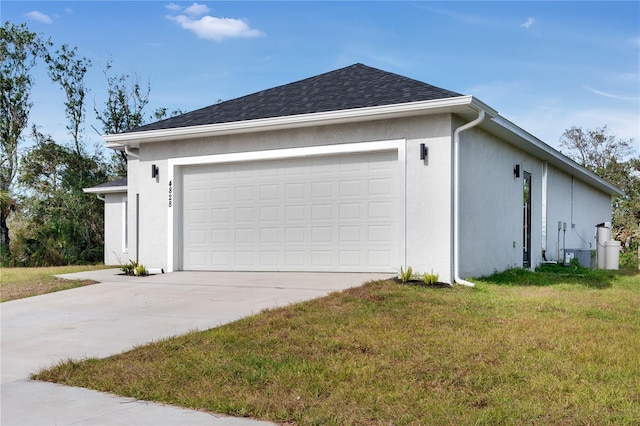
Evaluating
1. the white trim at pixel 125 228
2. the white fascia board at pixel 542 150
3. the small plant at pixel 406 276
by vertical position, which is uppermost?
the white fascia board at pixel 542 150

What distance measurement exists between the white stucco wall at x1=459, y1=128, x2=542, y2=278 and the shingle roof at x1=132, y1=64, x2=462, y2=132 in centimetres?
143

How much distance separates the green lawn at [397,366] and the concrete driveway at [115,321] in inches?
11.0

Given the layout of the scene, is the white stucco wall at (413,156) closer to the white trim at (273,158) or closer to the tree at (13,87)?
the white trim at (273,158)

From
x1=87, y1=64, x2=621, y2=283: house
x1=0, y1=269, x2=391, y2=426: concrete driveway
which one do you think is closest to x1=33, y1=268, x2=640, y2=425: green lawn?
x1=0, y1=269, x2=391, y2=426: concrete driveway

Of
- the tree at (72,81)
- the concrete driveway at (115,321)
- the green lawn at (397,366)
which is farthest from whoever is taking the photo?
the tree at (72,81)

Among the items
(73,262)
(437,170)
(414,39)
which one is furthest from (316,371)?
(73,262)

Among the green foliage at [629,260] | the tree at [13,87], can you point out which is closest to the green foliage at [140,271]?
the green foliage at [629,260]

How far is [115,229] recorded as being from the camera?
20.5 metres

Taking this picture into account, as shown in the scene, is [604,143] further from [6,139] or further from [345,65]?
[6,139]

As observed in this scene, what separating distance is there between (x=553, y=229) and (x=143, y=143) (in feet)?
38.0

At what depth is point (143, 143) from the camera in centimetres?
1346

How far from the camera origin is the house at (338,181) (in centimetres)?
1053

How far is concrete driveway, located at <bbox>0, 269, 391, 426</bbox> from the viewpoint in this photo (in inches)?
168

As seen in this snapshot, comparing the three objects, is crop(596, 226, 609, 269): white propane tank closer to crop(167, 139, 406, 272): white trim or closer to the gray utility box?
the gray utility box
